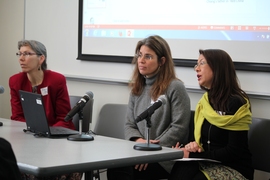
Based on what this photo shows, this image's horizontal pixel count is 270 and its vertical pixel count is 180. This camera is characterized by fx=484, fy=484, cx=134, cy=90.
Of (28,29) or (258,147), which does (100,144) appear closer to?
(258,147)

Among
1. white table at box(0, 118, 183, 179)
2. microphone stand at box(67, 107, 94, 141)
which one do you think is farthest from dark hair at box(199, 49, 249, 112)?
microphone stand at box(67, 107, 94, 141)

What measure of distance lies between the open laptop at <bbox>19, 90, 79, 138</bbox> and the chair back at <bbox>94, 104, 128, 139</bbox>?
2.85 feet

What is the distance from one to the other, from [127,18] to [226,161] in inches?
68.1

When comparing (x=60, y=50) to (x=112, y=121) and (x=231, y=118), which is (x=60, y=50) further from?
(x=231, y=118)

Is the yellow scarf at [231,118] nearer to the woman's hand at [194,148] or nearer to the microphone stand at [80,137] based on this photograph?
the woman's hand at [194,148]

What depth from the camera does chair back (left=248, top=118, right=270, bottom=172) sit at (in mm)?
2984

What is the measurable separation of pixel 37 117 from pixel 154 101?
2.74 ft

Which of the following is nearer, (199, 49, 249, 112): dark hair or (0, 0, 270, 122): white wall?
(199, 49, 249, 112): dark hair

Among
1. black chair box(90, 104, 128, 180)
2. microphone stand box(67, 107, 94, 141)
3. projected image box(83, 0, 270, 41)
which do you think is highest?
projected image box(83, 0, 270, 41)

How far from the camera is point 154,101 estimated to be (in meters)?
3.26

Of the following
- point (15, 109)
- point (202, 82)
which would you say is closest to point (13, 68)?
point (15, 109)

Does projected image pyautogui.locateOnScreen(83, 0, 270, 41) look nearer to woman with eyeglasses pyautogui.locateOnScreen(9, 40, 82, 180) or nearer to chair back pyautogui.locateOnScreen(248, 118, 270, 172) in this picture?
chair back pyautogui.locateOnScreen(248, 118, 270, 172)

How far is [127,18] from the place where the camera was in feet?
13.4

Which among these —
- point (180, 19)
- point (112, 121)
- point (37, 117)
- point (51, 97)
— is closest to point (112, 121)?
point (112, 121)
